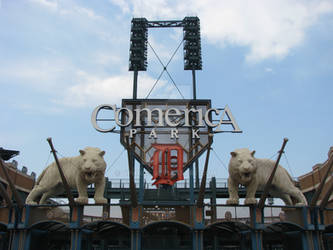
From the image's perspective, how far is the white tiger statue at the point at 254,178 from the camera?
23.7m

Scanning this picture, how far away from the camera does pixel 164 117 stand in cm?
2994

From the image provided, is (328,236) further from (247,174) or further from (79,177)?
(79,177)

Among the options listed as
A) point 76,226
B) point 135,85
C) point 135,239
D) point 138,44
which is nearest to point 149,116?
point 135,239

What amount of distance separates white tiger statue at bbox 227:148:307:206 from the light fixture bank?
5.65 metres

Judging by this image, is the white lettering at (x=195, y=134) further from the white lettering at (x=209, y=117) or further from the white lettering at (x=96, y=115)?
the white lettering at (x=96, y=115)

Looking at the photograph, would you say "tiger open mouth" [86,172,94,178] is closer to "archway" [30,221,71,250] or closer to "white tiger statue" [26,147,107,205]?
"white tiger statue" [26,147,107,205]

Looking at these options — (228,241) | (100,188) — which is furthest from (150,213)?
(228,241)

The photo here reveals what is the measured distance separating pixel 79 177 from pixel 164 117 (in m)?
9.21

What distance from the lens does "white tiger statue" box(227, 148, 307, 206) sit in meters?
23.7

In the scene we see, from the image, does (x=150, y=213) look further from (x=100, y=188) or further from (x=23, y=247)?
(x=23, y=247)

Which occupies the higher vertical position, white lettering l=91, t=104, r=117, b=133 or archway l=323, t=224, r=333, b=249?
white lettering l=91, t=104, r=117, b=133

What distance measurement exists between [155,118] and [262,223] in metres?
12.7

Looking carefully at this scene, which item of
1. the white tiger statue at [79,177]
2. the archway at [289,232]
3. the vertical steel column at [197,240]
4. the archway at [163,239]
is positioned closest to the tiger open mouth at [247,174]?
the archway at [289,232]

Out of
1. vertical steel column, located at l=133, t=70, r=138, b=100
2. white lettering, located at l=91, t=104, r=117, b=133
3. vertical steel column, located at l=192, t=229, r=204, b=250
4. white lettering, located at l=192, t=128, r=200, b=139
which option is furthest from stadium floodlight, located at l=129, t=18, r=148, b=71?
vertical steel column, located at l=192, t=229, r=204, b=250
